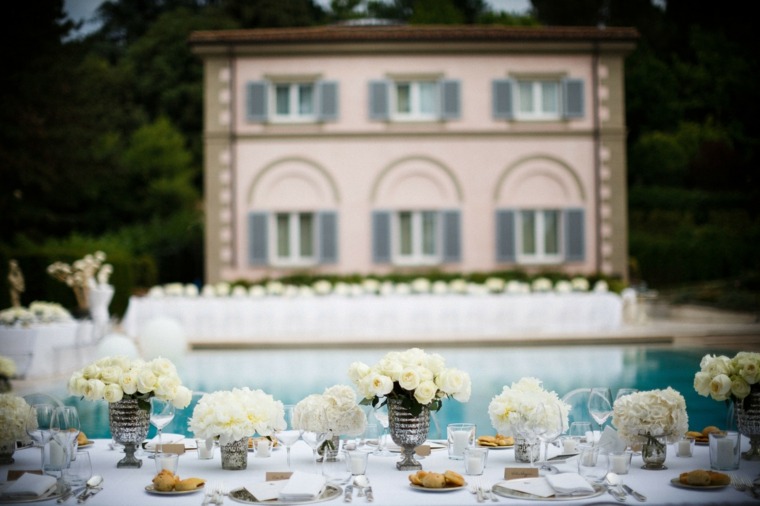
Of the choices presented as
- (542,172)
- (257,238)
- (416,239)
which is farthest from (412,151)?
(257,238)

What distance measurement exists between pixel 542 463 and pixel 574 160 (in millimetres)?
16238

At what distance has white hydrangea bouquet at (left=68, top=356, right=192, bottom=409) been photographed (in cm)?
356

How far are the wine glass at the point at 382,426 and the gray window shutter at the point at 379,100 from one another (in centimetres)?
1546

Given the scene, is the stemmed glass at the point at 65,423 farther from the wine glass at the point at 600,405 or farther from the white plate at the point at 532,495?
the wine glass at the point at 600,405

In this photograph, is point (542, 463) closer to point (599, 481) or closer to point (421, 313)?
point (599, 481)

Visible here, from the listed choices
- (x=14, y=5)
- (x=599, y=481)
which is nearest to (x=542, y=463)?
(x=599, y=481)

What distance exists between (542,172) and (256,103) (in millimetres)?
6629

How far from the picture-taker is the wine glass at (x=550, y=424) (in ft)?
11.0

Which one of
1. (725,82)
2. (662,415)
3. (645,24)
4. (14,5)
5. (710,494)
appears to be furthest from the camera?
(645,24)

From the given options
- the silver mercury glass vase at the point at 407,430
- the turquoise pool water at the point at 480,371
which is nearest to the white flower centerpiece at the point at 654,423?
the silver mercury glass vase at the point at 407,430

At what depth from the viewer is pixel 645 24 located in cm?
3105

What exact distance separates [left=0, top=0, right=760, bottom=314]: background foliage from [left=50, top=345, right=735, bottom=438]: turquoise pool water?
245 inches

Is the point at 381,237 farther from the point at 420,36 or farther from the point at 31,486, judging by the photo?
the point at 31,486

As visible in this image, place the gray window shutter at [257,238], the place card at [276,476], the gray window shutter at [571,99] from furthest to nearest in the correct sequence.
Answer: the gray window shutter at [571,99] → the gray window shutter at [257,238] → the place card at [276,476]
